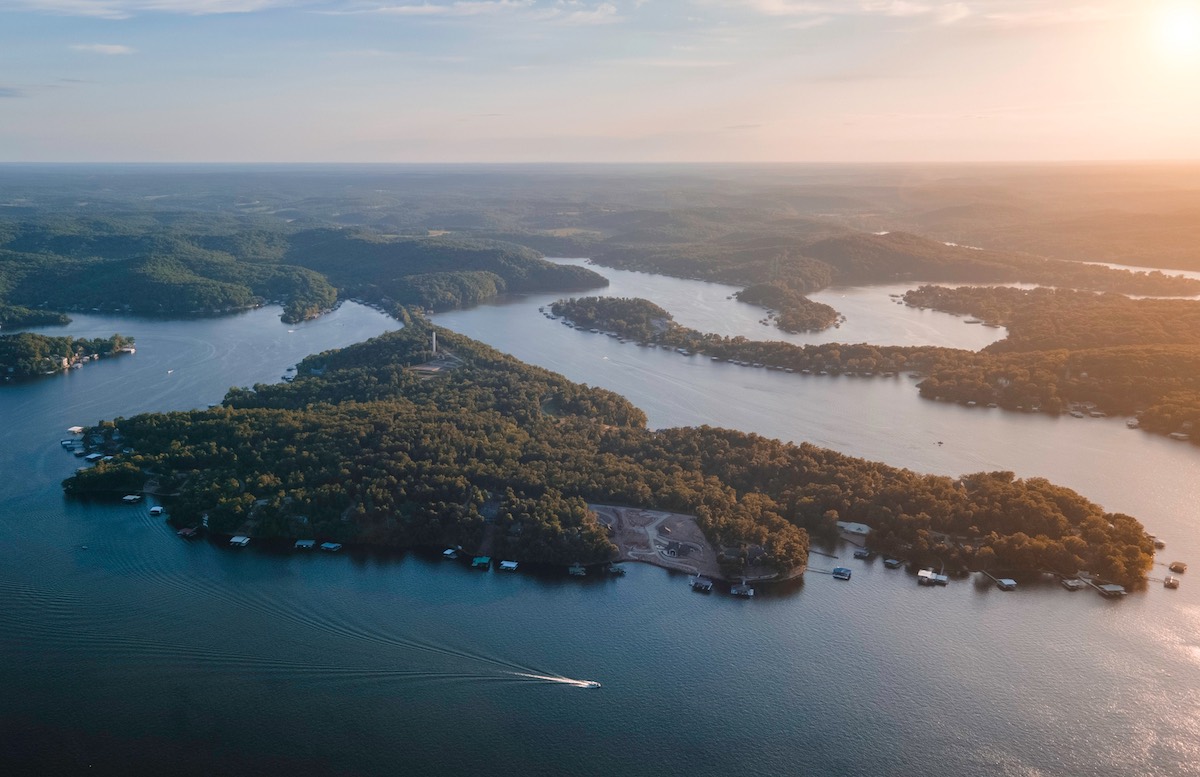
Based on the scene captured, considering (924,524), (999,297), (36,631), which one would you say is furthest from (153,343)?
(999,297)

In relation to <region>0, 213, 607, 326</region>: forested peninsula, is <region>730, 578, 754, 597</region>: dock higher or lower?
lower

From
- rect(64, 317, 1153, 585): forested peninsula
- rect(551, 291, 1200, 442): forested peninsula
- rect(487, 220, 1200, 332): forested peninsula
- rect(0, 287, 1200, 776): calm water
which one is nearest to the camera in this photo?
rect(0, 287, 1200, 776): calm water

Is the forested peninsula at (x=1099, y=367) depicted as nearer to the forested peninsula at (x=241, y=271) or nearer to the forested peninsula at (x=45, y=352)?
the forested peninsula at (x=241, y=271)

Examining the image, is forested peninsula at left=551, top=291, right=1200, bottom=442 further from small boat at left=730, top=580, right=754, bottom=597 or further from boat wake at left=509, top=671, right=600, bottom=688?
boat wake at left=509, top=671, right=600, bottom=688

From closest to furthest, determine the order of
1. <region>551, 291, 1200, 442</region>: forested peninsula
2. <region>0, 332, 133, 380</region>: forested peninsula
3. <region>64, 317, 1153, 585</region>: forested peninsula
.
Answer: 1. <region>64, 317, 1153, 585</region>: forested peninsula
2. <region>551, 291, 1200, 442</region>: forested peninsula
3. <region>0, 332, 133, 380</region>: forested peninsula

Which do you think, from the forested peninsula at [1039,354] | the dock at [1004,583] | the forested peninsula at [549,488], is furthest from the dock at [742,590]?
the forested peninsula at [1039,354]

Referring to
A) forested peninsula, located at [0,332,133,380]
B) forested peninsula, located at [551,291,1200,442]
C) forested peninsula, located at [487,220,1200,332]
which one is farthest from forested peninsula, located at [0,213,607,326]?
Result: forested peninsula, located at [551,291,1200,442]

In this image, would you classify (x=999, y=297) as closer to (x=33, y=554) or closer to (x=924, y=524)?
(x=924, y=524)
